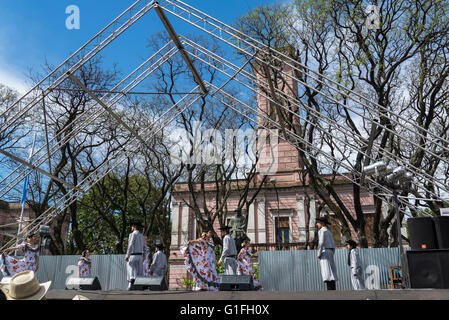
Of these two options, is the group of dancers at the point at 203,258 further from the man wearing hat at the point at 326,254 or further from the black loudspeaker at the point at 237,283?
the black loudspeaker at the point at 237,283

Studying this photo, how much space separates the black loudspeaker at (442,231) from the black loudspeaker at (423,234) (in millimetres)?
85

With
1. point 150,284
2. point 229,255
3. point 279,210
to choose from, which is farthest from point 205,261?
point 279,210

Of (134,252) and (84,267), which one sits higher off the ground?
(134,252)

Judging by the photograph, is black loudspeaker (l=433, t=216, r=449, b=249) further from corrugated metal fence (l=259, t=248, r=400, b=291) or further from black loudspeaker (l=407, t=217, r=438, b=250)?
corrugated metal fence (l=259, t=248, r=400, b=291)

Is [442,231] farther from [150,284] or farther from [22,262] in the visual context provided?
[22,262]

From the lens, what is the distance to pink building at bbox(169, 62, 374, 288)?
86.5ft

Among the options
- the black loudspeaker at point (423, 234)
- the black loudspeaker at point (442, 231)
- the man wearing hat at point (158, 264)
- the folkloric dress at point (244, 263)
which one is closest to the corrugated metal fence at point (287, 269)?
the folkloric dress at point (244, 263)

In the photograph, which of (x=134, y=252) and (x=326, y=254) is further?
(x=134, y=252)

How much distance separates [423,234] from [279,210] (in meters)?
20.8

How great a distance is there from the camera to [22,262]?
11125mm

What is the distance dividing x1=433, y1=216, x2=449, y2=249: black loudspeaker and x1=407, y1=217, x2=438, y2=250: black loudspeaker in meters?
0.09

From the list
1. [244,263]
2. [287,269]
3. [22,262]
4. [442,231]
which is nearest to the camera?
[442,231]
